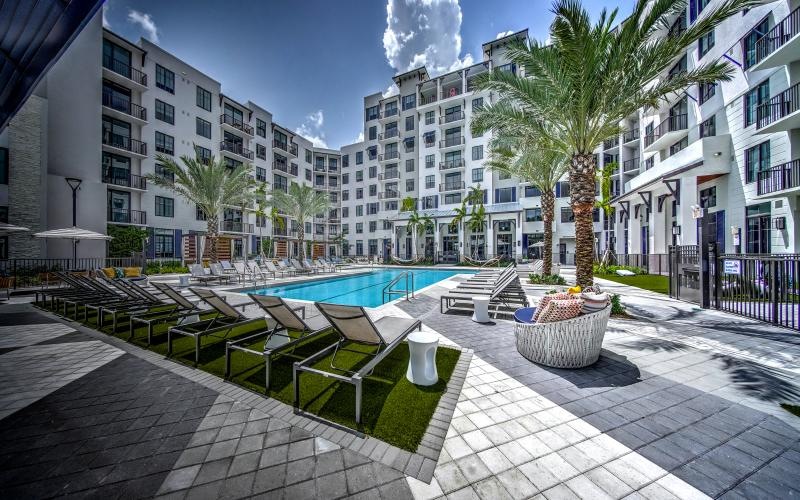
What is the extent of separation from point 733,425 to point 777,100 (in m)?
16.6

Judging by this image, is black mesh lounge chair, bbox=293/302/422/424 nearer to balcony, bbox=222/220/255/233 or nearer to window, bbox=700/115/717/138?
window, bbox=700/115/717/138

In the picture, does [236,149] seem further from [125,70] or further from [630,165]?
[630,165]

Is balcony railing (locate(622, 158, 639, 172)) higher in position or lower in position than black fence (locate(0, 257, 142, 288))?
higher

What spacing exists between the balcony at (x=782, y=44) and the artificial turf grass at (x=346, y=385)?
1688 cm

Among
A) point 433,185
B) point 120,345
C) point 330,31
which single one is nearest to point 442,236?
point 433,185

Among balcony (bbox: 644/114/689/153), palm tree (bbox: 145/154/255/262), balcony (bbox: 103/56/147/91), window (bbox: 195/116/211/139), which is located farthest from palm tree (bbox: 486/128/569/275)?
balcony (bbox: 103/56/147/91)

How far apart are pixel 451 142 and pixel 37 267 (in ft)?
110

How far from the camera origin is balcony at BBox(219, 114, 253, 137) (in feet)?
97.3

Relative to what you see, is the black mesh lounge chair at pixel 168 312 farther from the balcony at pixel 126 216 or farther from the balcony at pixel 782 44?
the balcony at pixel 126 216

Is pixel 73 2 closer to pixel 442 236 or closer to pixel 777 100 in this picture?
pixel 777 100

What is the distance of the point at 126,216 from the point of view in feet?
73.3

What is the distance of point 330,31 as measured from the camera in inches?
580

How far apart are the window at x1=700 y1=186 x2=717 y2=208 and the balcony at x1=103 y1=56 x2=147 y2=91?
3846cm

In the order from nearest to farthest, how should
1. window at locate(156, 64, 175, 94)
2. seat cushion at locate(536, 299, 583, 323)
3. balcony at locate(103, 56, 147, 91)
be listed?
seat cushion at locate(536, 299, 583, 323), balcony at locate(103, 56, 147, 91), window at locate(156, 64, 175, 94)
